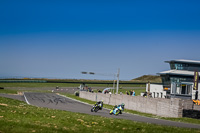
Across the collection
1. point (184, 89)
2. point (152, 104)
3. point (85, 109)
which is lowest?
point (85, 109)

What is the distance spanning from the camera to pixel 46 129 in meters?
13.4

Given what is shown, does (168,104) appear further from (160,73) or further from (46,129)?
(160,73)

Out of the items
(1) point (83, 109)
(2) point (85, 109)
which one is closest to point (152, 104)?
(2) point (85, 109)

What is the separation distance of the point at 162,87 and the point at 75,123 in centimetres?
5069

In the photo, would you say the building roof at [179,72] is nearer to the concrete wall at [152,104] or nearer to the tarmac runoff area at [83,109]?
the concrete wall at [152,104]

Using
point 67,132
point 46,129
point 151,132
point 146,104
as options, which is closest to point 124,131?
point 151,132

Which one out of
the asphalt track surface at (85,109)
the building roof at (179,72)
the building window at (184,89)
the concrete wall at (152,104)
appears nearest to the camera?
the asphalt track surface at (85,109)

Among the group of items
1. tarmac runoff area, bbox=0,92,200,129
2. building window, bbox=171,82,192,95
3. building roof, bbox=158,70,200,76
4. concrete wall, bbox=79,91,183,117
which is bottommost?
tarmac runoff area, bbox=0,92,200,129

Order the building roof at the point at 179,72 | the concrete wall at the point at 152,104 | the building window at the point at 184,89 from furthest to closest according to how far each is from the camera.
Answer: the building roof at the point at 179,72 < the building window at the point at 184,89 < the concrete wall at the point at 152,104

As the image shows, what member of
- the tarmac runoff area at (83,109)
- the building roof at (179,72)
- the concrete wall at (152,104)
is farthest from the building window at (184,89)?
the tarmac runoff area at (83,109)

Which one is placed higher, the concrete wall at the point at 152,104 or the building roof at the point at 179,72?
the building roof at the point at 179,72

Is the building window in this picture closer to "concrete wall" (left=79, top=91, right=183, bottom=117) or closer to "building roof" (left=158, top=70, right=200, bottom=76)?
"building roof" (left=158, top=70, right=200, bottom=76)

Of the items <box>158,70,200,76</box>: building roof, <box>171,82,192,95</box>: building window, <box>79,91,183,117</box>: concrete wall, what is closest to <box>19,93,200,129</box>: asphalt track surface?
<box>79,91,183,117</box>: concrete wall

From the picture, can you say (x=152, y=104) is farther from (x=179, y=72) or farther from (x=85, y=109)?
(x=179, y=72)
